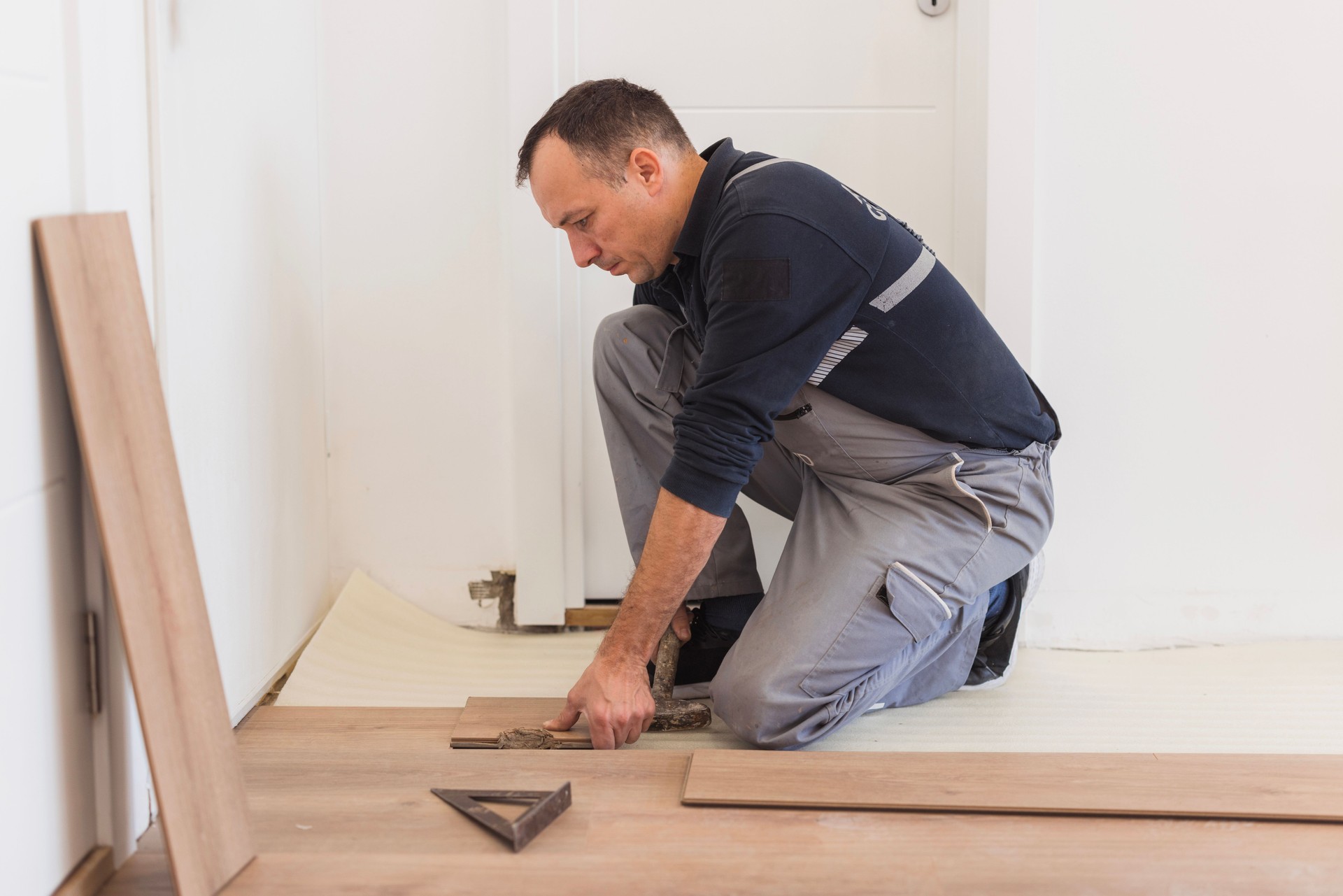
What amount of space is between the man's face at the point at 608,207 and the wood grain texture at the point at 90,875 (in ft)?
3.30

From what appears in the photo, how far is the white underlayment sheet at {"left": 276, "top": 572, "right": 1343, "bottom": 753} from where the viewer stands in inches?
66.4

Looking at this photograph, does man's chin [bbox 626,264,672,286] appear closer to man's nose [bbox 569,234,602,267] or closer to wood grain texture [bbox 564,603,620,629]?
man's nose [bbox 569,234,602,267]

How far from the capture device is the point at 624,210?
1586mm

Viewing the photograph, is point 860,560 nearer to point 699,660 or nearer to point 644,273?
point 699,660

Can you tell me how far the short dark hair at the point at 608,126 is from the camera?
61.0 inches

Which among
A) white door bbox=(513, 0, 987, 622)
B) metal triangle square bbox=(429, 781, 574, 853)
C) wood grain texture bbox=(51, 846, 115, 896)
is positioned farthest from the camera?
white door bbox=(513, 0, 987, 622)

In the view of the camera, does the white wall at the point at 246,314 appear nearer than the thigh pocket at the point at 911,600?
Yes

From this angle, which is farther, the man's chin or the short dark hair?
the man's chin

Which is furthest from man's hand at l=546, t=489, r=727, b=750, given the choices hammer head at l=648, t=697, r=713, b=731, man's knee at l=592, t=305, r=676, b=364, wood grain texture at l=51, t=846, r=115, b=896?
wood grain texture at l=51, t=846, r=115, b=896

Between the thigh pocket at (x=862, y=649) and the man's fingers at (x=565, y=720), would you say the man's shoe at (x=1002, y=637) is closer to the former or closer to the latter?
the thigh pocket at (x=862, y=649)

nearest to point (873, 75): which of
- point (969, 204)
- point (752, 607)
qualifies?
point (969, 204)

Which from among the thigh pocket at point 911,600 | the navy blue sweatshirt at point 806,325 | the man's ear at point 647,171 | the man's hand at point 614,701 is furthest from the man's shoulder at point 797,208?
the man's hand at point 614,701

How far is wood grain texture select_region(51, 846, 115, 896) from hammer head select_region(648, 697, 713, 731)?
784 mm

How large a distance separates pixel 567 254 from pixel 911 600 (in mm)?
988
